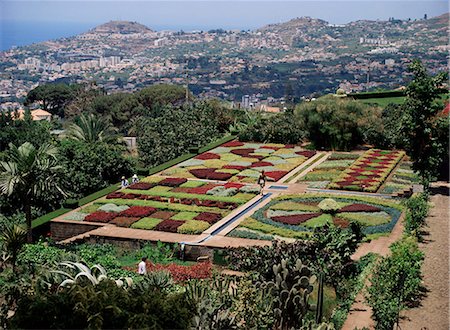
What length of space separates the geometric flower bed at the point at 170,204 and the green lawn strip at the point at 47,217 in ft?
3.07

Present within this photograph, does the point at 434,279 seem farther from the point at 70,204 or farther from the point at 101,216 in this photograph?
the point at 70,204

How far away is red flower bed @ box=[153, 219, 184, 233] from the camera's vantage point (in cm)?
2372

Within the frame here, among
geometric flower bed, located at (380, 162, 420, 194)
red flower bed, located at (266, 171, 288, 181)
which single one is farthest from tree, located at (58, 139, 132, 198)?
geometric flower bed, located at (380, 162, 420, 194)

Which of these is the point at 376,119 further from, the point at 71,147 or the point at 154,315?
the point at 154,315

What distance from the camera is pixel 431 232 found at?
22.3 m

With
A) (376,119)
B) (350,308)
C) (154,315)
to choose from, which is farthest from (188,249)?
(376,119)

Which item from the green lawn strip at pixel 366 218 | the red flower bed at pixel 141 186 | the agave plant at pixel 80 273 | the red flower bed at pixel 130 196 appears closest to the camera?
the agave plant at pixel 80 273

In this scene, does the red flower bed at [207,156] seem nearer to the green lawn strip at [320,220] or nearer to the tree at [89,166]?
the tree at [89,166]

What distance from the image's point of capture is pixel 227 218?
2506cm

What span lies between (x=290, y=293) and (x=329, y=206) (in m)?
10.9

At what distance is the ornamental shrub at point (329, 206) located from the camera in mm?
24969

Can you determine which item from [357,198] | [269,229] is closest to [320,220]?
[269,229]

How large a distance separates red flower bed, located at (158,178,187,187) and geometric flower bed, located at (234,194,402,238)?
5388mm

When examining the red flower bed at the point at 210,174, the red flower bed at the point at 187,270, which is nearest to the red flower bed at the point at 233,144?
the red flower bed at the point at 210,174
